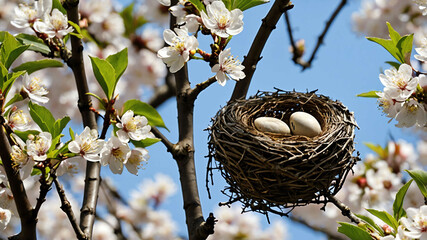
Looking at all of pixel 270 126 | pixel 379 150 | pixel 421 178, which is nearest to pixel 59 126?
pixel 270 126

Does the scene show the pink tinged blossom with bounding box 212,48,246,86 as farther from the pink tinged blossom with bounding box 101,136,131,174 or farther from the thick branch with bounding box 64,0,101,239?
the thick branch with bounding box 64,0,101,239

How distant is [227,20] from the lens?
159cm

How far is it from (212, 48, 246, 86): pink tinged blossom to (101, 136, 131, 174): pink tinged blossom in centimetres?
34

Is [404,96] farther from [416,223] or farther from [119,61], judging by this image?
[119,61]

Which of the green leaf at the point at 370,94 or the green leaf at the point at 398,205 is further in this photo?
the green leaf at the point at 370,94

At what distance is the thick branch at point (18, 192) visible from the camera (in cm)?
151

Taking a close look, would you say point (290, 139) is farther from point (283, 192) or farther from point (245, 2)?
point (245, 2)

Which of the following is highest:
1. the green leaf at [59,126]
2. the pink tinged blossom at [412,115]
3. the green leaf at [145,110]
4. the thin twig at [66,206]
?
the green leaf at [145,110]

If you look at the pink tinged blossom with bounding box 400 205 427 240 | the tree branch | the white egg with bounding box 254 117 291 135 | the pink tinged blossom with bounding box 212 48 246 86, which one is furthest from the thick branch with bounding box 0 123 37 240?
the tree branch

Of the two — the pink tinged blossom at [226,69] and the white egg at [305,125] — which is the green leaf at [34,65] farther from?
the white egg at [305,125]

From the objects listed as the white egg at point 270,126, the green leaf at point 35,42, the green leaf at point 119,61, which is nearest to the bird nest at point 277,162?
the white egg at point 270,126

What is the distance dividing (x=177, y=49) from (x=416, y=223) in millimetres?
823

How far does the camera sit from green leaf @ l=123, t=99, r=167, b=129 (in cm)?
170

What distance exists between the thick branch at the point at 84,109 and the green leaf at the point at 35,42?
93 mm
